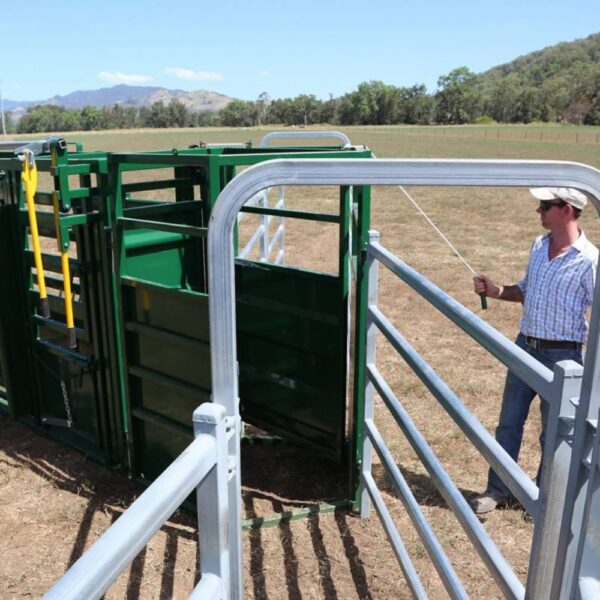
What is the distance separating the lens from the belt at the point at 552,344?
321 centimetres

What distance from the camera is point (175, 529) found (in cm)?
347

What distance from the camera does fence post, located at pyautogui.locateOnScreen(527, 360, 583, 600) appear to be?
4.39ft

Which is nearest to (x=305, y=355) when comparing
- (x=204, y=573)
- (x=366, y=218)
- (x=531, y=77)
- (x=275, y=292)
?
(x=275, y=292)

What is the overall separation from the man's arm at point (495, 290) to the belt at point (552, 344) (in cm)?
32

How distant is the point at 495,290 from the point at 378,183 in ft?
7.29

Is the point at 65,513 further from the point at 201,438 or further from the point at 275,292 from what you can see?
the point at 201,438

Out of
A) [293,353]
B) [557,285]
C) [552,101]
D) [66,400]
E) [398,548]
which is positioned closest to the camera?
[398,548]

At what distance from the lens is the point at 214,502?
4.69 ft

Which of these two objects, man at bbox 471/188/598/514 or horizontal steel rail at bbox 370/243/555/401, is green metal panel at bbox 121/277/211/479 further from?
man at bbox 471/188/598/514

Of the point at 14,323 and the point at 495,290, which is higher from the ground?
the point at 495,290

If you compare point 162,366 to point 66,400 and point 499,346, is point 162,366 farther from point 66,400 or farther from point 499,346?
point 499,346

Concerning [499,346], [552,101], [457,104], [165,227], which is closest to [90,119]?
[457,104]

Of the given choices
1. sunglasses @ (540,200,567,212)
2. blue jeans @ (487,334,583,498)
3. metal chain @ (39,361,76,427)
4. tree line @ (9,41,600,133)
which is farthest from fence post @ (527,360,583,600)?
tree line @ (9,41,600,133)

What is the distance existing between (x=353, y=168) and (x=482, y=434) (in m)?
0.84
